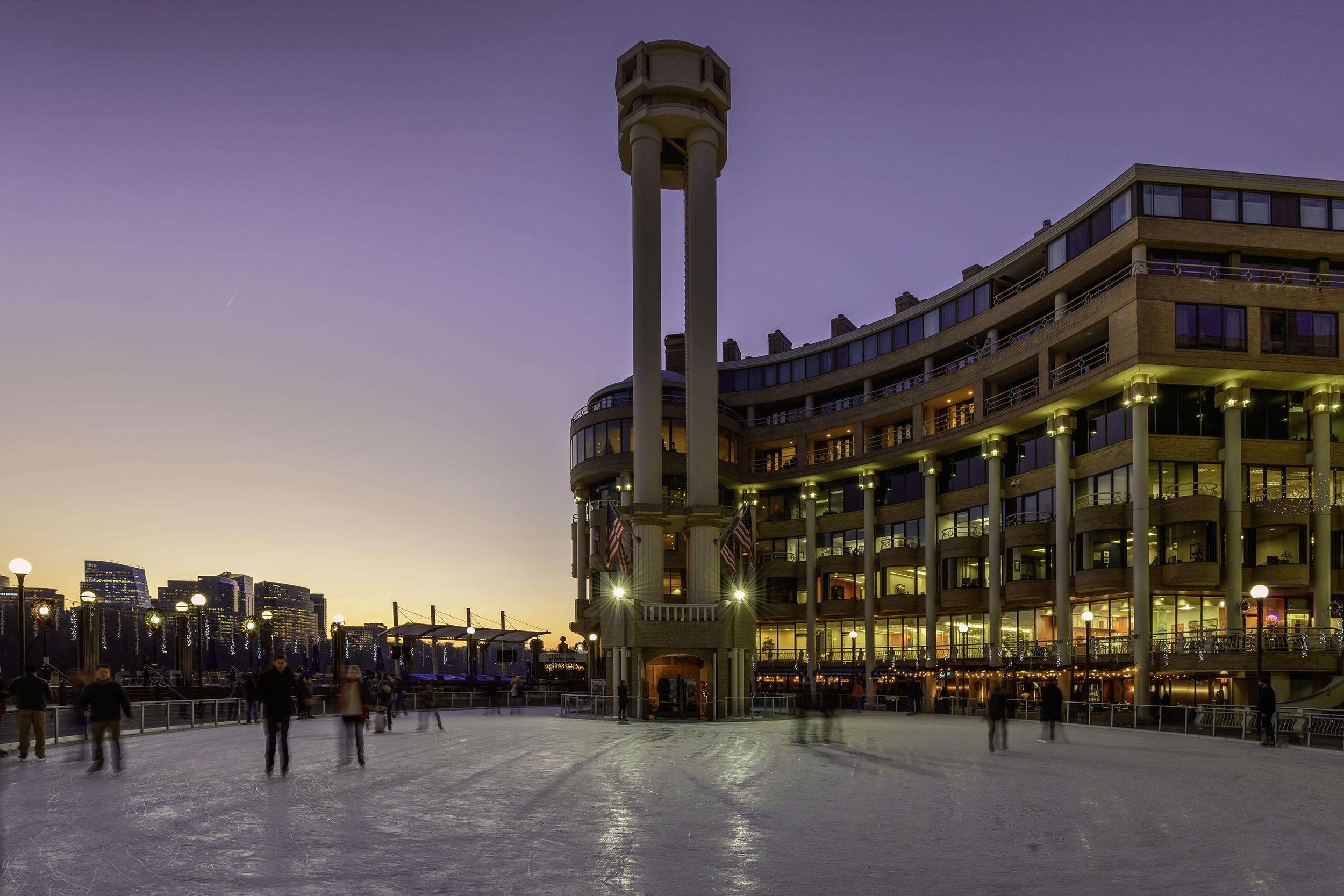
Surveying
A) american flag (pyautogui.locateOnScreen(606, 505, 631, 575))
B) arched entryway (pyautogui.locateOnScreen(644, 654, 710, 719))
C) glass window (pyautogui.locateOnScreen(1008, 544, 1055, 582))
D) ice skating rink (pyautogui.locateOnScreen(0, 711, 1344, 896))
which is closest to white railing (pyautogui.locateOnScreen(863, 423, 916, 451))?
glass window (pyautogui.locateOnScreen(1008, 544, 1055, 582))

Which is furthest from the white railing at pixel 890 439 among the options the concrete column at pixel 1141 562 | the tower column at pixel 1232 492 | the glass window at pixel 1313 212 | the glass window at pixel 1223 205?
the glass window at pixel 1313 212

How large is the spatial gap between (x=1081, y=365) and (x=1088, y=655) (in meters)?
14.0

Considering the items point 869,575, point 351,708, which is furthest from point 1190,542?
point 351,708

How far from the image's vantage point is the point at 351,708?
17.6 m

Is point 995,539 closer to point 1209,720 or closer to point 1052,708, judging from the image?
point 1209,720

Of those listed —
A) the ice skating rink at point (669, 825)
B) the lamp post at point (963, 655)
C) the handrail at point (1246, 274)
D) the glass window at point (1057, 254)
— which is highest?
the glass window at point (1057, 254)

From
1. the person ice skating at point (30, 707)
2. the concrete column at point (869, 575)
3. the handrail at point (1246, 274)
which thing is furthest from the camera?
the concrete column at point (869, 575)

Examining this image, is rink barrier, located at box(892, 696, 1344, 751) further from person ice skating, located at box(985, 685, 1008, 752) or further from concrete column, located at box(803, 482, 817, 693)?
concrete column, located at box(803, 482, 817, 693)

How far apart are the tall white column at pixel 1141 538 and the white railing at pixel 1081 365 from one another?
9.53ft

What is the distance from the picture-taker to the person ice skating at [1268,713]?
82.8 ft

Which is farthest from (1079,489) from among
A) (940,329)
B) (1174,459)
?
(940,329)

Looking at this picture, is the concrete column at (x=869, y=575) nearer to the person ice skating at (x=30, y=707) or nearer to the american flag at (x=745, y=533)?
the american flag at (x=745, y=533)

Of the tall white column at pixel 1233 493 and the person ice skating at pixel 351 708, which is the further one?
the tall white column at pixel 1233 493

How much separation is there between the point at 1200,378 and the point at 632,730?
101 ft
